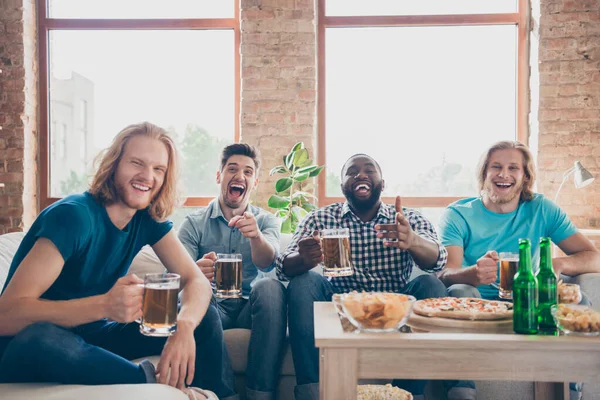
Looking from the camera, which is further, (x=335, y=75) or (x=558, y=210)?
(x=335, y=75)

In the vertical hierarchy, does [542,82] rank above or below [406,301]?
above

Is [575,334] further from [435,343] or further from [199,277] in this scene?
[199,277]

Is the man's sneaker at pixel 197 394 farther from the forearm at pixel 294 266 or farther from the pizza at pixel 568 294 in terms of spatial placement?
the pizza at pixel 568 294

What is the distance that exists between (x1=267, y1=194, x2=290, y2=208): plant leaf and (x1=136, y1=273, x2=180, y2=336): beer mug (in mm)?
2221

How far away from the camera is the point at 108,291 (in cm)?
161

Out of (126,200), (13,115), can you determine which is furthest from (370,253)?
(13,115)

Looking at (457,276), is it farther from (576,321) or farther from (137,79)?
(137,79)

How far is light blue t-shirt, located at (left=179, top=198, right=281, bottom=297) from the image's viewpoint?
8.72 feet

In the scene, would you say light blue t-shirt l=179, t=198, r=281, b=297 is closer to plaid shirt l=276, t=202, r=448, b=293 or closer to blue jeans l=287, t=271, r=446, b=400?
plaid shirt l=276, t=202, r=448, b=293

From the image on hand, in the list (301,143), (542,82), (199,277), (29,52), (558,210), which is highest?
(29,52)

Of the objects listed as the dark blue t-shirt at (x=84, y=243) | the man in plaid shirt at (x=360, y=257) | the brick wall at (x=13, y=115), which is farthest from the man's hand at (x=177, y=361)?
the brick wall at (x=13, y=115)

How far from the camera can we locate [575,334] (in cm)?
142

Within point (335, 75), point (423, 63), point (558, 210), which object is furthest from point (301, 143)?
point (558, 210)

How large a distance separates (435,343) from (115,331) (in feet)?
3.32
